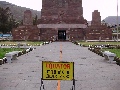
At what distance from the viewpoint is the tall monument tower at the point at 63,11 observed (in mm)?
77688

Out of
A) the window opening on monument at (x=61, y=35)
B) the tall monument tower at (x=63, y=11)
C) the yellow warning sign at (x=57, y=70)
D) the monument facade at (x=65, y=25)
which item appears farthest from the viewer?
the window opening on monument at (x=61, y=35)

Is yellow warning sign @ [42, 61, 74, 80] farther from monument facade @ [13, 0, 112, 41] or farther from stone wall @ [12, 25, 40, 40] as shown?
stone wall @ [12, 25, 40, 40]

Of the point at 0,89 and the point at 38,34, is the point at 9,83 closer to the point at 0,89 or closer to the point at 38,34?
the point at 0,89

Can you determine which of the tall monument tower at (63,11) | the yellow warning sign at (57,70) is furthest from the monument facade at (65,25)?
the yellow warning sign at (57,70)

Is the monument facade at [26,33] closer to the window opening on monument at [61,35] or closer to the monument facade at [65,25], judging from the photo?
the monument facade at [65,25]

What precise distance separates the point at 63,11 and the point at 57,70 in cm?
6986

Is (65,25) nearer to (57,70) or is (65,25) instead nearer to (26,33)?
(26,33)

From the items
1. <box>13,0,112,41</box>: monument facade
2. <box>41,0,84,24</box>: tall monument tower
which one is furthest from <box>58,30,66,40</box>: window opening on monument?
<box>41,0,84,24</box>: tall monument tower

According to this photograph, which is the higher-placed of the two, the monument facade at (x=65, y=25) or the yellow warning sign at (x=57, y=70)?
the monument facade at (x=65, y=25)

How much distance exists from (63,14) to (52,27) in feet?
14.5

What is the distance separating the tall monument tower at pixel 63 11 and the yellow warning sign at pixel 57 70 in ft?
222

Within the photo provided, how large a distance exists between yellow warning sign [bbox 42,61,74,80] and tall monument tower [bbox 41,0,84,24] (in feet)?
222

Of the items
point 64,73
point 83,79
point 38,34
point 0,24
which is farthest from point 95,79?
point 0,24

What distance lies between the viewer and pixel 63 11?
78.9 meters
